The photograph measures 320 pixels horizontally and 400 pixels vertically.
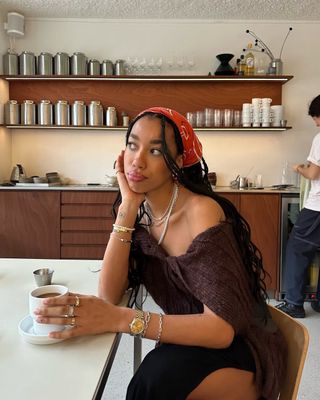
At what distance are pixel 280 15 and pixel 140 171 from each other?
331cm

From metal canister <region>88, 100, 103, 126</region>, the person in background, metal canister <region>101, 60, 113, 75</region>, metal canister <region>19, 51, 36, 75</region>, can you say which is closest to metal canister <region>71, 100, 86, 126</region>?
metal canister <region>88, 100, 103, 126</region>

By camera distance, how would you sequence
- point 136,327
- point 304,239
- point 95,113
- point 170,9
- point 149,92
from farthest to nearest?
point 149,92, point 95,113, point 170,9, point 304,239, point 136,327

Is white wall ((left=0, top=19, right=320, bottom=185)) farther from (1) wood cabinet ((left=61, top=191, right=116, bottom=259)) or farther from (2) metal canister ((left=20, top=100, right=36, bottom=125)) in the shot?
(1) wood cabinet ((left=61, top=191, right=116, bottom=259))

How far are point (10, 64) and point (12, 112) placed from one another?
44cm

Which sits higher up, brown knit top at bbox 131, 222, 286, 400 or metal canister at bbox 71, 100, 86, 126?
metal canister at bbox 71, 100, 86, 126

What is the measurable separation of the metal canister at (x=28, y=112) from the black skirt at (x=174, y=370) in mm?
3245

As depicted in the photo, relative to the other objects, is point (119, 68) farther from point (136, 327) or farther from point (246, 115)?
point (136, 327)

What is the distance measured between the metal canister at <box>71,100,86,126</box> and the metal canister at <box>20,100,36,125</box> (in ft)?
1.25

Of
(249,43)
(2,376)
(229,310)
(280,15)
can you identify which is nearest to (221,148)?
(249,43)

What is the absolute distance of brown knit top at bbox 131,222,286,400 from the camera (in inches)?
35.3

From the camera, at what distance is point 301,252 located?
298 cm

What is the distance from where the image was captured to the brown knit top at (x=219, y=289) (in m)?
0.90

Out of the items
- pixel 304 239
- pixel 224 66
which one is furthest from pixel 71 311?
pixel 224 66

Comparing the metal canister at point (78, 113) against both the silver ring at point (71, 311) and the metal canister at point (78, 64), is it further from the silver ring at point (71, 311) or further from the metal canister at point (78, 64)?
the silver ring at point (71, 311)
